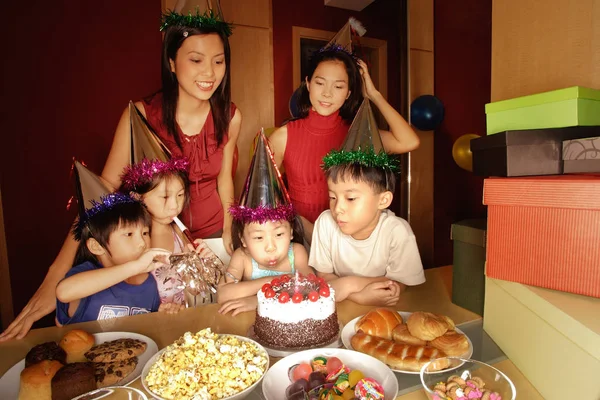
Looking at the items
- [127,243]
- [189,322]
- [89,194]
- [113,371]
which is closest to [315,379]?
[113,371]

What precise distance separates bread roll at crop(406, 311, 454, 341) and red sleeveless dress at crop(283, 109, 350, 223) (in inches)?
41.2

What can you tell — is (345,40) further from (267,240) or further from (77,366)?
(77,366)

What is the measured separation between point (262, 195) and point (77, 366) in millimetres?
866

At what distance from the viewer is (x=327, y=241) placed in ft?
5.75

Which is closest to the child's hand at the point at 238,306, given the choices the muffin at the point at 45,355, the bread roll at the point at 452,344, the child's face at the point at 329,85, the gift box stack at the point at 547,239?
the muffin at the point at 45,355

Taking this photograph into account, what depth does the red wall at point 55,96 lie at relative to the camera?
235 centimetres

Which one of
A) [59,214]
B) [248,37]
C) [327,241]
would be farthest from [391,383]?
[248,37]

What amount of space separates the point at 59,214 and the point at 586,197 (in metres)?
2.70

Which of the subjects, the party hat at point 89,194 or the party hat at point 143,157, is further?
the party hat at point 143,157

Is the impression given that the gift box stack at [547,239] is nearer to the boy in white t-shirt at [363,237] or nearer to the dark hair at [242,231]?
the boy in white t-shirt at [363,237]

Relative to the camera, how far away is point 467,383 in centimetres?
88

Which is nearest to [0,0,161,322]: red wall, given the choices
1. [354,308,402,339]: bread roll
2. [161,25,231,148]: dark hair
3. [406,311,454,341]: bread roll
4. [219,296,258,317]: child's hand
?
[161,25,231,148]: dark hair

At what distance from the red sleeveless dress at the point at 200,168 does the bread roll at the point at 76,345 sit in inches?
31.6

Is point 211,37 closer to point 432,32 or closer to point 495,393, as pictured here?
point 495,393
